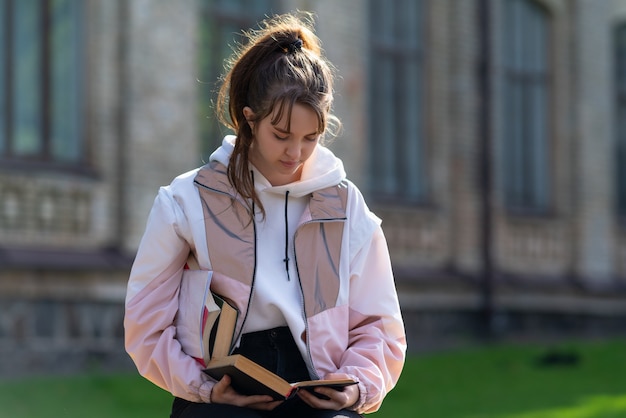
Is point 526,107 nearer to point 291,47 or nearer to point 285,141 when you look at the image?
point 291,47

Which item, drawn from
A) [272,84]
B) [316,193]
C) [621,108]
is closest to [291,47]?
[272,84]

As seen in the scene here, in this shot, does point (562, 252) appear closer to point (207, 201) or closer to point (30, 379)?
point (30, 379)

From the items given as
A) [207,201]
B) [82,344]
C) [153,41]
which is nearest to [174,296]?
[207,201]

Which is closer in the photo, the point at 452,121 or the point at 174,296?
the point at 174,296

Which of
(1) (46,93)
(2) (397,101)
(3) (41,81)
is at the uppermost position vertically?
(2) (397,101)

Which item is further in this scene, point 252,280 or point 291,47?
point 291,47

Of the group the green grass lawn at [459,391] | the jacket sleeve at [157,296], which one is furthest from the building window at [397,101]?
the jacket sleeve at [157,296]

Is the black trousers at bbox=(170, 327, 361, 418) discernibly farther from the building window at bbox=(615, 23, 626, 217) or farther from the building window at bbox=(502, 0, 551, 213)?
the building window at bbox=(615, 23, 626, 217)

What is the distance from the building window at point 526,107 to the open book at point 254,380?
14.8 m

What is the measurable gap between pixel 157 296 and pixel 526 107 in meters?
15.5

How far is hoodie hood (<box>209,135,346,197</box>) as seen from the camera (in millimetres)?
3748

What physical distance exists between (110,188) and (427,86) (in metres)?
5.83

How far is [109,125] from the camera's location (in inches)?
490

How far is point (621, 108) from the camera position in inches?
791
